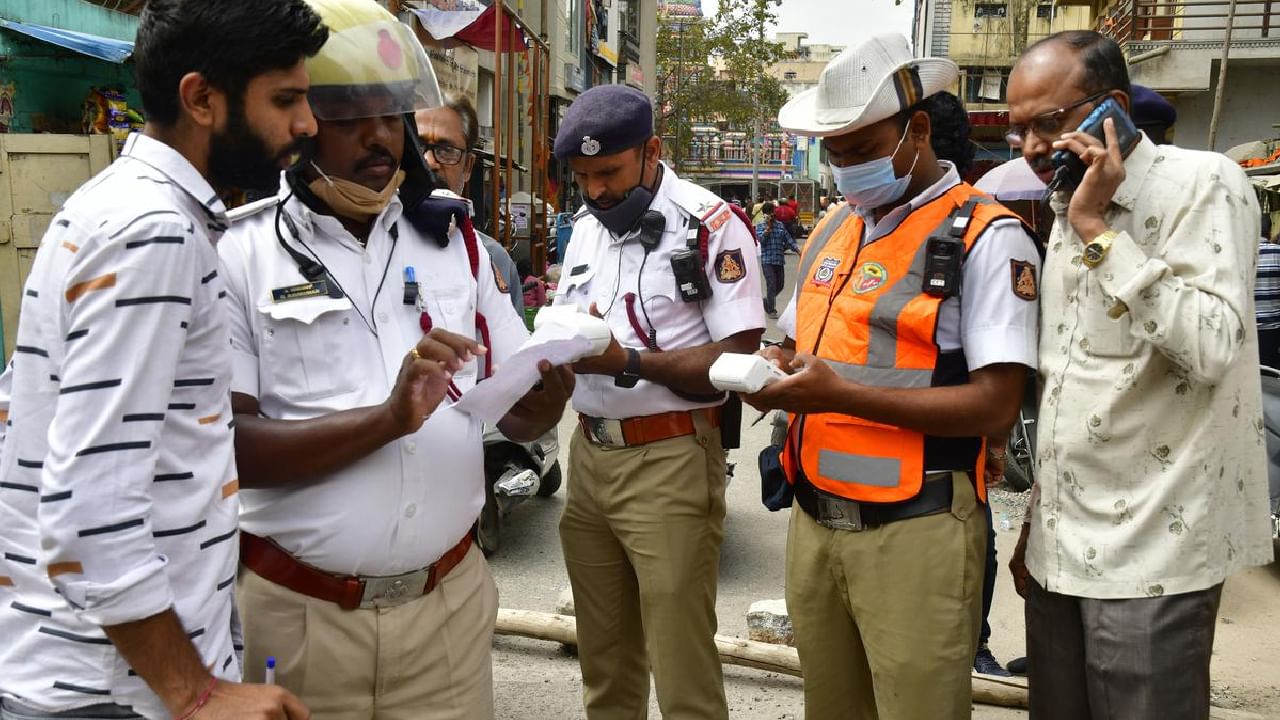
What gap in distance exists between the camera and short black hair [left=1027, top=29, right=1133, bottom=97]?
2324 millimetres

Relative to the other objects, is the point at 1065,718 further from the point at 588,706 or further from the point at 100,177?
the point at 100,177

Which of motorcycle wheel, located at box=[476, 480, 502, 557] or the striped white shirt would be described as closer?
the striped white shirt

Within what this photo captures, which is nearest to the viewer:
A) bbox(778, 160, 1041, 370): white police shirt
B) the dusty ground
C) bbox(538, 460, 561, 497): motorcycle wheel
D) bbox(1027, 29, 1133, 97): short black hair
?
bbox(1027, 29, 1133, 97): short black hair

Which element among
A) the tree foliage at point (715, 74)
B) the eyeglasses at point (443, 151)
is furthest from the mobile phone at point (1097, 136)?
the tree foliage at point (715, 74)

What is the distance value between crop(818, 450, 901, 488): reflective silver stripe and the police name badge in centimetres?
129

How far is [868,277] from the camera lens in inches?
104

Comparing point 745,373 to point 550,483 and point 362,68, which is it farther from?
point 550,483

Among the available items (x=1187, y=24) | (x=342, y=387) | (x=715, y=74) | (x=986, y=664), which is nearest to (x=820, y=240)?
(x=342, y=387)

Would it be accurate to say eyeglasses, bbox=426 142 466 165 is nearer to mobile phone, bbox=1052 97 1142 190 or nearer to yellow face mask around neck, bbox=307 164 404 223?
yellow face mask around neck, bbox=307 164 404 223

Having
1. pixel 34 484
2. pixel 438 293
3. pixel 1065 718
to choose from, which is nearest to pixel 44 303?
pixel 34 484

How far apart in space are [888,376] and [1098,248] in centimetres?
57

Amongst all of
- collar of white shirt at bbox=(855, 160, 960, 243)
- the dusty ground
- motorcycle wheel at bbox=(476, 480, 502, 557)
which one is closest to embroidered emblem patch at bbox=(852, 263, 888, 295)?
collar of white shirt at bbox=(855, 160, 960, 243)

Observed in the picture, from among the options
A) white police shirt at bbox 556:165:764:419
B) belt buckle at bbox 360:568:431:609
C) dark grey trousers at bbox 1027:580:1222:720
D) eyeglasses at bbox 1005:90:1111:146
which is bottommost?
dark grey trousers at bbox 1027:580:1222:720

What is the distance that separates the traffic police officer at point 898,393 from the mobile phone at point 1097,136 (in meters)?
0.26
